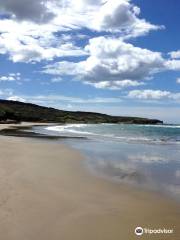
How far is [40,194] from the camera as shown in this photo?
32.4 feet

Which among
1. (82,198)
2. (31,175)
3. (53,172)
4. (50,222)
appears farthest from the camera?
(53,172)

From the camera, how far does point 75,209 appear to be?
852cm

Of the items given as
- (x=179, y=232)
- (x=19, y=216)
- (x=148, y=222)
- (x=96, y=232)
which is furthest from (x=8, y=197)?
(x=179, y=232)

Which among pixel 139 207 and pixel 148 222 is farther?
pixel 139 207

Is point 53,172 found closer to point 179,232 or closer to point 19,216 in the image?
point 19,216

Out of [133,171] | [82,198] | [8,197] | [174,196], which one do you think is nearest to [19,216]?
[8,197]

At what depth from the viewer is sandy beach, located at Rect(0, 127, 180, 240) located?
7023 millimetres

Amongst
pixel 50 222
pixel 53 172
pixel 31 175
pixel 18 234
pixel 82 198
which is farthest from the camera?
pixel 53 172

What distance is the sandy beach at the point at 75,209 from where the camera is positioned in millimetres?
7023

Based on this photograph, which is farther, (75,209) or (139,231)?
(75,209)

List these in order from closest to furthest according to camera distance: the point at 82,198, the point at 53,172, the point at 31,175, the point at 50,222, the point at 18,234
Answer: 1. the point at 18,234
2. the point at 50,222
3. the point at 82,198
4. the point at 31,175
5. the point at 53,172

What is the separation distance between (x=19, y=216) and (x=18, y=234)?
0.99m

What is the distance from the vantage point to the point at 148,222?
25.4 feet

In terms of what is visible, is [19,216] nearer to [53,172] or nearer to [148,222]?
[148,222]
